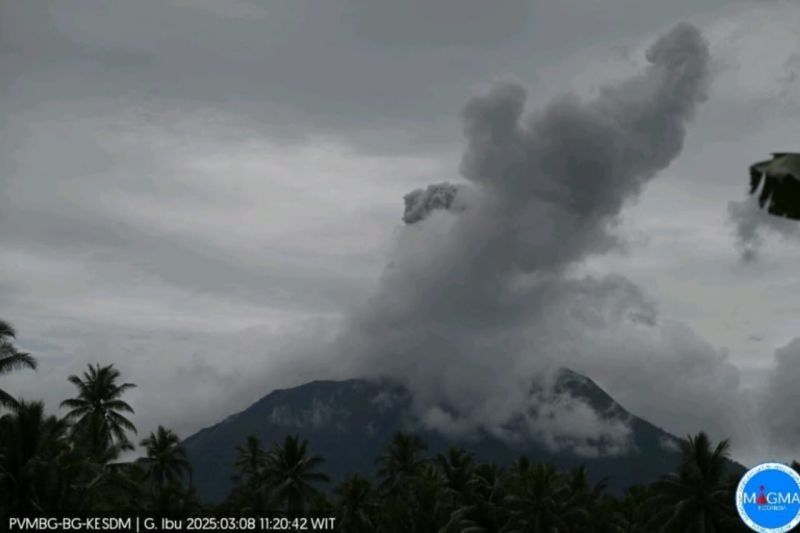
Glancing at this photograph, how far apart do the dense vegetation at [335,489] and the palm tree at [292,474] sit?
11 centimetres

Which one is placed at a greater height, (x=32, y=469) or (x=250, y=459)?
(x=250, y=459)

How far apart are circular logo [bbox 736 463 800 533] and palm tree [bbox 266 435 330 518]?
54561 millimetres

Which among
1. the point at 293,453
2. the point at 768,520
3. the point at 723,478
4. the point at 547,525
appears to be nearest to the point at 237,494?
the point at 293,453

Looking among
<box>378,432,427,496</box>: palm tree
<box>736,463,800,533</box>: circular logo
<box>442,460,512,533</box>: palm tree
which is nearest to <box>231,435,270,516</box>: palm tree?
<box>378,432,427,496</box>: palm tree

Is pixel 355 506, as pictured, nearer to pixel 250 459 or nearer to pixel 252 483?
pixel 252 483

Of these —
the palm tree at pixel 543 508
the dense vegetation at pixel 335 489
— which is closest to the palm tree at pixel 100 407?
the dense vegetation at pixel 335 489

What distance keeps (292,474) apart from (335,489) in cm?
421

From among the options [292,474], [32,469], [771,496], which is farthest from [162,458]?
[771,496]

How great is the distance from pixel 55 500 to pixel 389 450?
207ft

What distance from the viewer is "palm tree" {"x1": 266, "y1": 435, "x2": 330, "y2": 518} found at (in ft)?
294

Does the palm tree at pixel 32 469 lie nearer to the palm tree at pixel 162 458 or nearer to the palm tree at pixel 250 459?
the palm tree at pixel 162 458

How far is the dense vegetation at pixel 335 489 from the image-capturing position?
46875mm

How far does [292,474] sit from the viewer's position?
9025cm

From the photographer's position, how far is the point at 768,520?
39250mm
